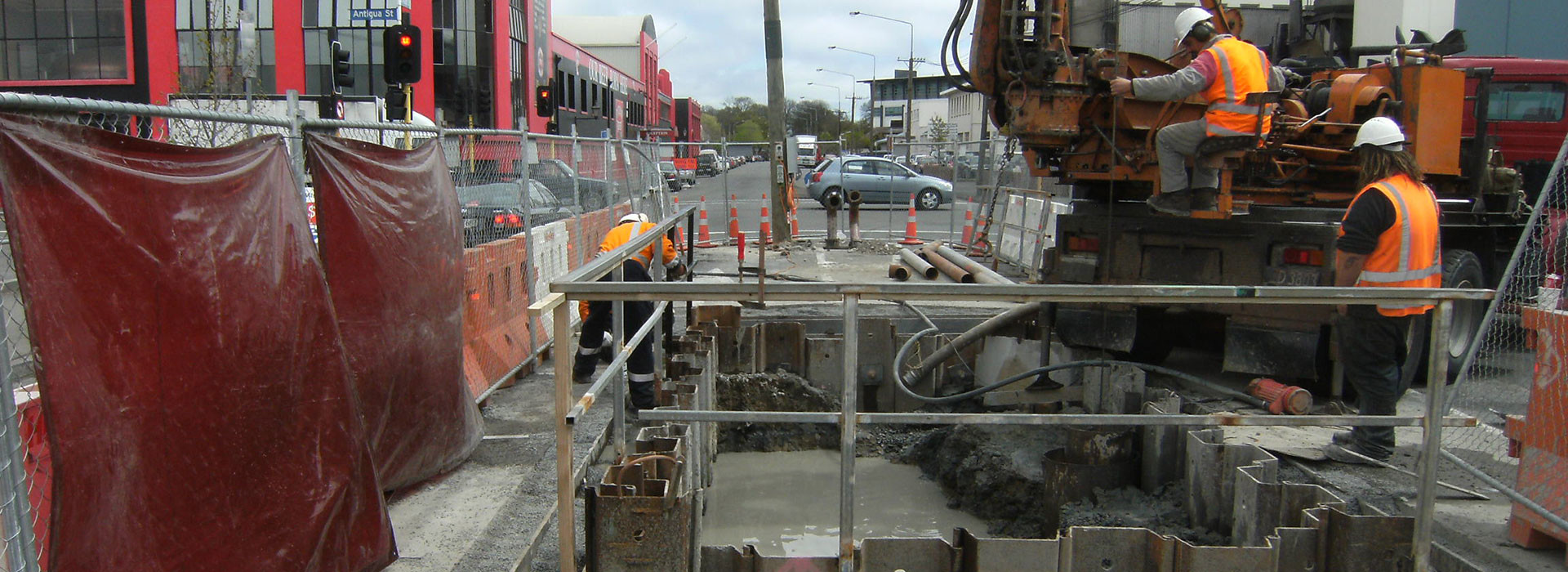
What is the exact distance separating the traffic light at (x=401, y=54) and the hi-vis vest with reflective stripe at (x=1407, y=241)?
10.9 metres

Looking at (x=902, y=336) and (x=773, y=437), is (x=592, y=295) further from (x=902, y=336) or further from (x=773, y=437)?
(x=902, y=336)

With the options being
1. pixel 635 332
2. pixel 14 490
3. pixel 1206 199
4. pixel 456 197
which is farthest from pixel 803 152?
pixel 14 490

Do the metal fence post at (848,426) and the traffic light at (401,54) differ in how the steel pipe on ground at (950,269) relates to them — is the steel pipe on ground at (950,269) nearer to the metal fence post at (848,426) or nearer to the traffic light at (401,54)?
the traffic light at (401,54)

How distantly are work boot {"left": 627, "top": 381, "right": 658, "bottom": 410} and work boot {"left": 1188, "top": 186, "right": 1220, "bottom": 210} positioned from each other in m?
3.64

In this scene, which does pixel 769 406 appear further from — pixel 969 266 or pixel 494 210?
pixel 969 266

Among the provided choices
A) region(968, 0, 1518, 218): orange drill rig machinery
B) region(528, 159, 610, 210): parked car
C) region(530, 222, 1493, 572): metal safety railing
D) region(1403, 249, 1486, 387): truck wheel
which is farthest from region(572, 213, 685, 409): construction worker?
region(1403, 249, 1486, 387): truck wheel

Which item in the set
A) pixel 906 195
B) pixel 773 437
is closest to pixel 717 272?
pixel 773 437

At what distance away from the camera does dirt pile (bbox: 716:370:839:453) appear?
7168mm

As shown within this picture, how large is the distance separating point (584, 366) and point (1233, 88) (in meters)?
4.68

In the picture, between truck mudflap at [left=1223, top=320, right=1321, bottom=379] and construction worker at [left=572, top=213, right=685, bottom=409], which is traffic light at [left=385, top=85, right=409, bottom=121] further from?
truck mudflap at [left=1223, top=320, right=1321, bottom=379]

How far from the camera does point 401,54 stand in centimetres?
1281

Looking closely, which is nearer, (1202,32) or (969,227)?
(1202,32)

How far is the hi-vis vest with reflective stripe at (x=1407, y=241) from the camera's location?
521 centimetres

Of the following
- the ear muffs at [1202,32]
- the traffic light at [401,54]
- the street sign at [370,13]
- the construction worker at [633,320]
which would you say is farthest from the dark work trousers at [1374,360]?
the street sign at [370,13]
